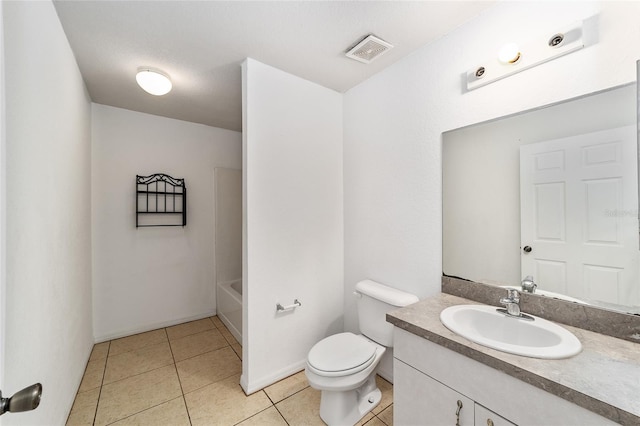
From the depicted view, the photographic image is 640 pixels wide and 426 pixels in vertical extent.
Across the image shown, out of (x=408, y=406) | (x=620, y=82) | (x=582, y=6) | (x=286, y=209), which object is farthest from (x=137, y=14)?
(x=408, y=406)

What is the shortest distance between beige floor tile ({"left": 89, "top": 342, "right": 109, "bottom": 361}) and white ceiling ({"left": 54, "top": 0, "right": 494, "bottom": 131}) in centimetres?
236

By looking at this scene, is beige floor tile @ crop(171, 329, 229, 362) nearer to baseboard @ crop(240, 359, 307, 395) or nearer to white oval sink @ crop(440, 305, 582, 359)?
baseboard @ crop(240, 359, 307, 395)

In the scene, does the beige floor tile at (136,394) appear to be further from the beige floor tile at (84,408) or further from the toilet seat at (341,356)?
the toilet seat at (341,356)

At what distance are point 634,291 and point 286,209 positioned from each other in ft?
6.03

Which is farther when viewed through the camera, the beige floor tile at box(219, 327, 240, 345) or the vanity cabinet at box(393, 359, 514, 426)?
the beige floor tile at box(219, 327, 240, 345)

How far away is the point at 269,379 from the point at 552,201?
6.82ft

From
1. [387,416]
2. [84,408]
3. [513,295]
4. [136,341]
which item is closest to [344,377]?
[387,416]

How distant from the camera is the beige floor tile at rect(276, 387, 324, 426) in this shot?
62.8 inches

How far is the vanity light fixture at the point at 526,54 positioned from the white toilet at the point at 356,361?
4.49ft

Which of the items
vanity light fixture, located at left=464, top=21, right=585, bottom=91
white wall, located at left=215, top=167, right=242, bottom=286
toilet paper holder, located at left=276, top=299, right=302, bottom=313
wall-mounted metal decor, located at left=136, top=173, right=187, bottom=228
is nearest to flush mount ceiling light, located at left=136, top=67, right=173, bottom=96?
wall-mounted metal decor, located at left=136, top=173, right=187, bottom=228

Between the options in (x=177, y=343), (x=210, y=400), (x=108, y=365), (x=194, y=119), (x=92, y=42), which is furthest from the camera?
(x=194, y=119)

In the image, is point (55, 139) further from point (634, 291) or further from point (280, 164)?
point (634, 291)

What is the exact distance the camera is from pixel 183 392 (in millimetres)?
1840

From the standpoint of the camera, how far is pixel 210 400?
1.76 metres
